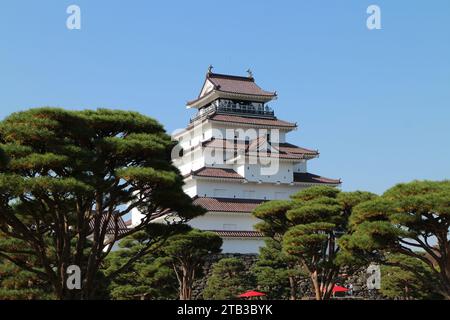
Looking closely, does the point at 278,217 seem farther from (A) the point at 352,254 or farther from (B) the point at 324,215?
(A) the point at 352,254

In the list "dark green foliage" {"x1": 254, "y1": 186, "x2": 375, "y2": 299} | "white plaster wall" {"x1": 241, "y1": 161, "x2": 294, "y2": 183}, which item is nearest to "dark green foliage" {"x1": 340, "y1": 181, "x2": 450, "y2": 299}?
"dark green foliage" {"x1": 254, "y1": 186, "x2": 375, "y2": 299}

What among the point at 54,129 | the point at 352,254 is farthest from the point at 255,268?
the point at 54,129

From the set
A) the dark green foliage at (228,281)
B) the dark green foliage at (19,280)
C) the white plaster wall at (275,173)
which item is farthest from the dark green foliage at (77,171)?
the white plaster wall at (275,173)

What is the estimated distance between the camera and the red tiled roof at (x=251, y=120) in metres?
55.3

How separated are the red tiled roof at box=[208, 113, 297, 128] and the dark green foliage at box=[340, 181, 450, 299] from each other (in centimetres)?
2966

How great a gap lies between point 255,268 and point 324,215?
1290 cm

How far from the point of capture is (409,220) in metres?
24.5

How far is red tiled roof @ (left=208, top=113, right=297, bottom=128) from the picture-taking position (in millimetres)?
55281

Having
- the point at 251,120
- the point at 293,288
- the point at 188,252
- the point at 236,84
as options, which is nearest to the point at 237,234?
the point at 293,288

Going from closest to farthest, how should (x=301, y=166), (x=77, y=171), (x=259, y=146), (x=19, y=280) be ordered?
1. (x=77, y=171)
2. (x=19, y=280)
3. (x=259, y=146)
4. (x=301, y=166)

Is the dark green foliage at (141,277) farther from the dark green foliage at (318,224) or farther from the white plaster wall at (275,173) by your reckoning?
the white plaster wall at (275,173)

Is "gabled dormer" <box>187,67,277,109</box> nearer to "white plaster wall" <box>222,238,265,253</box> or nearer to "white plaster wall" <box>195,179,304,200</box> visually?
"white plaster wall" <box>195,179,304,200</box>

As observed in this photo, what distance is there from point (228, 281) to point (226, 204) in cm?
806

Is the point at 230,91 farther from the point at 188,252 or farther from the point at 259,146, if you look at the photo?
the point at 188,252
